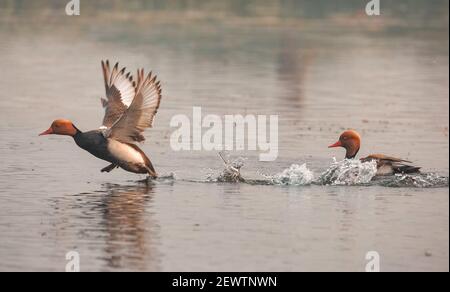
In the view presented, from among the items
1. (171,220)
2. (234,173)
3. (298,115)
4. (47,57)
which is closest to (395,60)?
(47,57)

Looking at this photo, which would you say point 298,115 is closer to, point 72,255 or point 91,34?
point 72,255

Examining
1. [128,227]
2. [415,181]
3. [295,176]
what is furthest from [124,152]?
[415,181]

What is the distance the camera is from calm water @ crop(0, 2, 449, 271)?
1284cm

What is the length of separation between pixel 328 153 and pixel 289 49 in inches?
692

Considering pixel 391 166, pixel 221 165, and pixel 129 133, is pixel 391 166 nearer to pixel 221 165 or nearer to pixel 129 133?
pixel 221 165

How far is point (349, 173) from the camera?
55.0 ft

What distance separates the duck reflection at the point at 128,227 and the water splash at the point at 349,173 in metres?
2.37

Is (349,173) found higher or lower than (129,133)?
lower

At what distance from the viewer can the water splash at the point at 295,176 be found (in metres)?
16.7

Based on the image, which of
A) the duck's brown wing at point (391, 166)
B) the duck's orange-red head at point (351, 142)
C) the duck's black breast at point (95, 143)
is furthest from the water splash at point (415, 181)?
the duck's black breast at point (95, 143)

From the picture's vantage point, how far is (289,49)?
120 ft

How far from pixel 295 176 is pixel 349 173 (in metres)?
0.72

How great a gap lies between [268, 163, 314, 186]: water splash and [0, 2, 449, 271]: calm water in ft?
0.43
